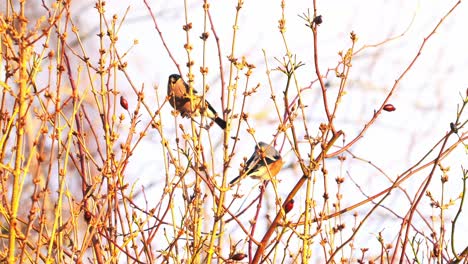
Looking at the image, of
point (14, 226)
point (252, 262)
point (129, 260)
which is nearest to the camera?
point (14, 226)

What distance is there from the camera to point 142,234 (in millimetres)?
3225

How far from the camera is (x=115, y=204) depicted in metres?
3.23

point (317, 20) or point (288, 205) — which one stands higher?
point (317, 20)

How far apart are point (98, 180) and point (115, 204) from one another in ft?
1.07

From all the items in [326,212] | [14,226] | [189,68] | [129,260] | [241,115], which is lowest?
[14,226]

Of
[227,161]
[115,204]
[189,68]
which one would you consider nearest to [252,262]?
[227,161]

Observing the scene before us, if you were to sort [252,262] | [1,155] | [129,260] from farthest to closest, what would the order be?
1. [129,260]
2. [252,262]
3. [1,155]

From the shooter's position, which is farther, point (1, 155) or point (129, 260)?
point (129, 260)

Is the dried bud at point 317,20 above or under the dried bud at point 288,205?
above

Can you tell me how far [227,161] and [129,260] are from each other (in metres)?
0.60

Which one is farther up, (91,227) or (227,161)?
(227,161)

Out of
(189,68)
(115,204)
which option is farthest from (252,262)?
(189,68)

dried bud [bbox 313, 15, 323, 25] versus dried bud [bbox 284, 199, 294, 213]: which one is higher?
dried bud [bbox 313, 15, 323, 25]

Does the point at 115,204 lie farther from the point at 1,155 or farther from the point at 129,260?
the point at 1,155
